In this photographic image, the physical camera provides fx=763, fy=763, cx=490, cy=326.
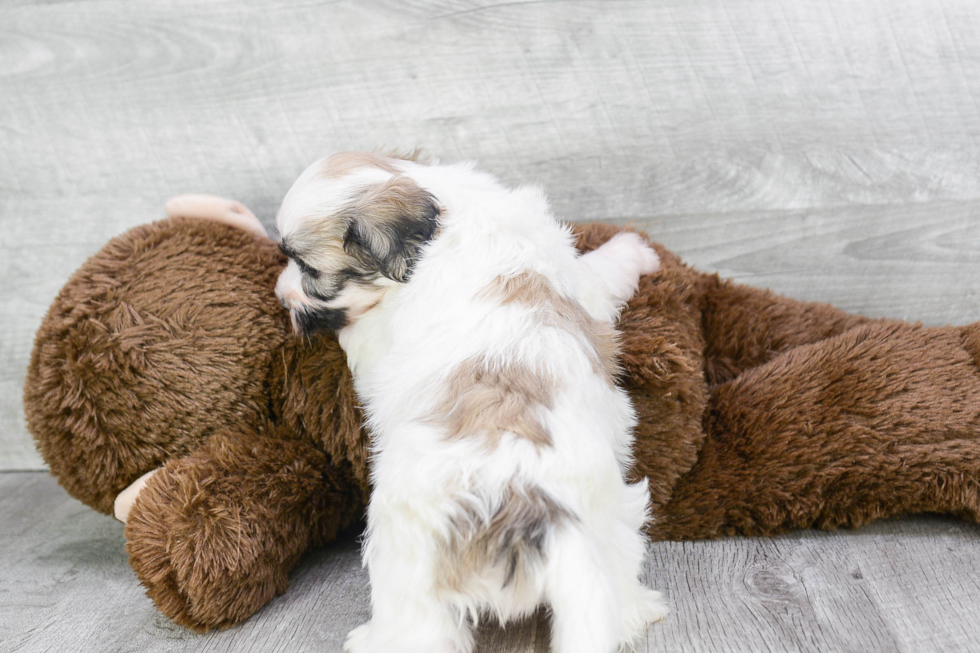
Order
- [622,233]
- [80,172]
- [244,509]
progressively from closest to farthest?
[244,509] → [622,233] → [80,172]

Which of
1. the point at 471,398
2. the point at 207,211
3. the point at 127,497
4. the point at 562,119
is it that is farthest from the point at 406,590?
the point at 562,119

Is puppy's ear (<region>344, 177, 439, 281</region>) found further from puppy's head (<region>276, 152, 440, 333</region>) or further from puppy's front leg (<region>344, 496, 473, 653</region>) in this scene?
puppy's front leg (<region>344, 496, 473, 653</region>)

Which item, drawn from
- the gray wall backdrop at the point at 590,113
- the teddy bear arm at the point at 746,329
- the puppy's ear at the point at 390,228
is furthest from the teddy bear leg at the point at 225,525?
the teddy bear arm at the point at 746,329

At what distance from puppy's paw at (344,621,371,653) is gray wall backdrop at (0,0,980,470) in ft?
4.49

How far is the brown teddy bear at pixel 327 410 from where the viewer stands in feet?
5.98

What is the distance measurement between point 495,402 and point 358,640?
1.92ft

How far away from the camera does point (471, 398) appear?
1386 millimetres

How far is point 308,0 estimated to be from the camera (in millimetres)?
2273

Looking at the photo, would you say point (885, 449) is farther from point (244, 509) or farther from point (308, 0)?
point (308, 0)

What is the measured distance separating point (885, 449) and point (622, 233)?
2.79ft

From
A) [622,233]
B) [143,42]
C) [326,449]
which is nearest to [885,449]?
[622,233]

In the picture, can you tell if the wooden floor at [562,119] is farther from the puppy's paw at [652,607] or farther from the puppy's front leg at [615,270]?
the puppy's paw at [652,607]

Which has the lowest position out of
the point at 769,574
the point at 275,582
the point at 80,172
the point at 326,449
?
the point at 769,574

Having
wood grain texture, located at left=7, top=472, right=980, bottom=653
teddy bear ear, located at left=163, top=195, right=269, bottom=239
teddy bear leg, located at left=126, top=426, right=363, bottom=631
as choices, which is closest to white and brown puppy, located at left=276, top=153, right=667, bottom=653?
wood grain texture, located at left=7, top=472, right=980, bottom=653
